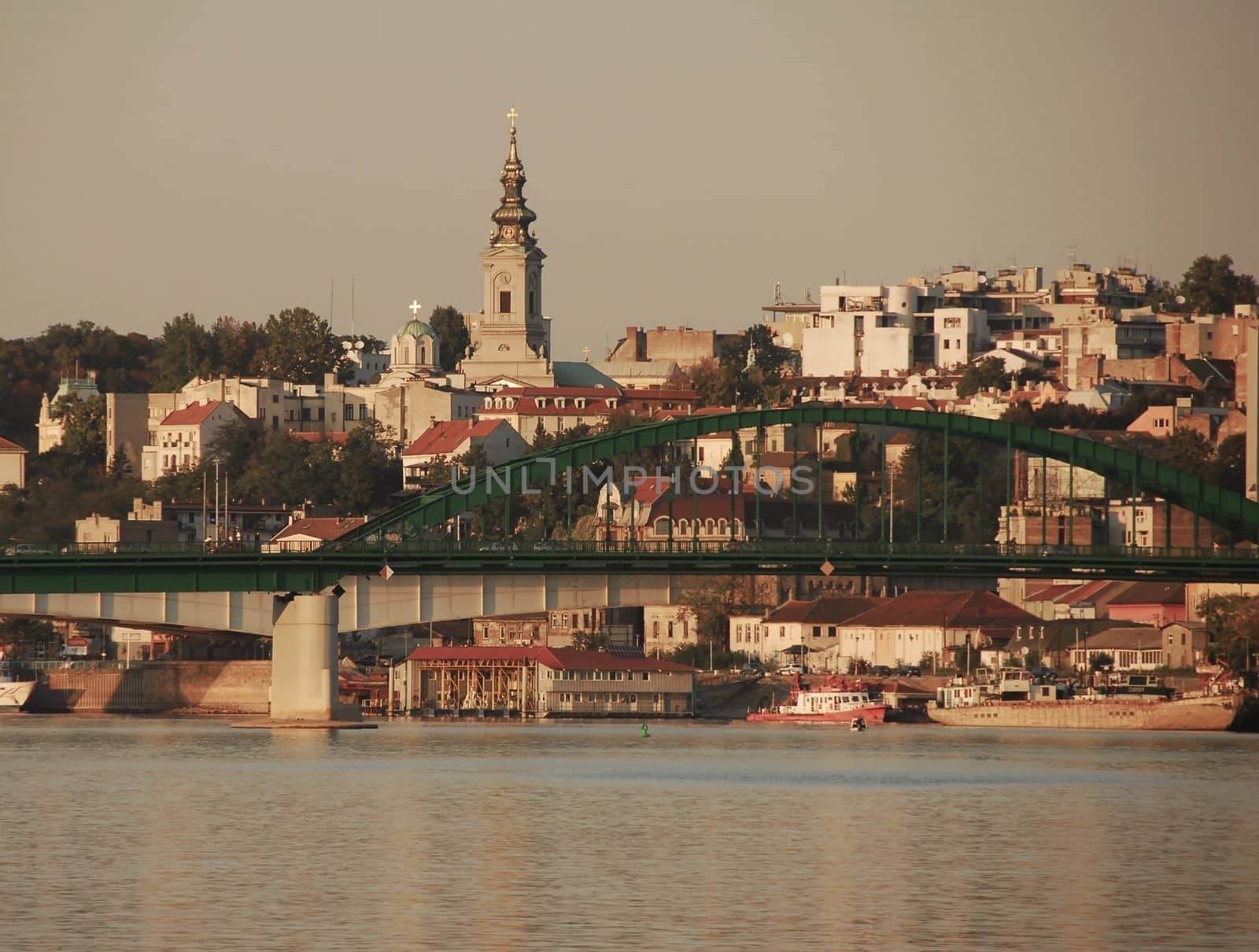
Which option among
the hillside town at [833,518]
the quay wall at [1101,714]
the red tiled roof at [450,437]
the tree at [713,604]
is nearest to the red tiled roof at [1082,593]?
the hillside town at [833,518]

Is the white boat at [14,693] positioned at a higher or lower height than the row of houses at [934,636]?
lower

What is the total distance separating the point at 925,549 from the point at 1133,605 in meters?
51.7

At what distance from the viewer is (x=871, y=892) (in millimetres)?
46750

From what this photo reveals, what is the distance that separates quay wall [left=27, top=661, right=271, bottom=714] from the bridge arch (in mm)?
34173

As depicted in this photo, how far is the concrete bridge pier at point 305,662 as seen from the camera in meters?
94.9

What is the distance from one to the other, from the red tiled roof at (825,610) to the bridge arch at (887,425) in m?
44.6

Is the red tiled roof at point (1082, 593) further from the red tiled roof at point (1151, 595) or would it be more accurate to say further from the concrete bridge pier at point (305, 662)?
the concrete bridge pier at point (305, 662)

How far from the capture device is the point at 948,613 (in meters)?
143

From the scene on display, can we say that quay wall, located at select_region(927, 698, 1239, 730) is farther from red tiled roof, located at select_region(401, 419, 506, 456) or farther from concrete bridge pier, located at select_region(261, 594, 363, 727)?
red tiled roof, located at select_region(401, 419, 506, 456)

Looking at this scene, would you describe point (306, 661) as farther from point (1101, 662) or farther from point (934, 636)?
point (934, 636)

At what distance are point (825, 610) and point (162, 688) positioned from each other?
32774 mm

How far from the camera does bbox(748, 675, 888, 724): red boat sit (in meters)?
124

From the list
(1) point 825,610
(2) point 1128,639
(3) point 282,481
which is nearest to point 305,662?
(2) point 1128,639

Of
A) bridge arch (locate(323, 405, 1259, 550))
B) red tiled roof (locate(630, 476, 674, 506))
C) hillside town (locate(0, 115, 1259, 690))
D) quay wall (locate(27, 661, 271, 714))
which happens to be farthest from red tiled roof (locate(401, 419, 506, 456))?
bridge arch (locate(323, 405, 1259, 550))
